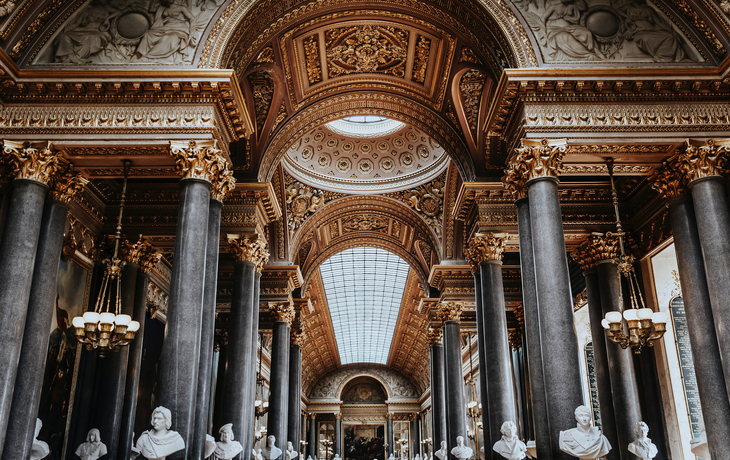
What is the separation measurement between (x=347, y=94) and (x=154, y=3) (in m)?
5.45

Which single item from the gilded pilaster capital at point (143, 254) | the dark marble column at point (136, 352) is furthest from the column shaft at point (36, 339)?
the dark marble column at point (136, 352)

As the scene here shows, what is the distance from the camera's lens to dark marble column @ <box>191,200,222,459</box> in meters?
8.86

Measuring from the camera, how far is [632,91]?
972 centimetres

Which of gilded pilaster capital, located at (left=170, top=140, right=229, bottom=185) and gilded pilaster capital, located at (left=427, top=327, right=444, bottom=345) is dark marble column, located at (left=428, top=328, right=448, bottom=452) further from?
gilded pilaster capital, located at (left=170, top=140, right=229, bottom=185)

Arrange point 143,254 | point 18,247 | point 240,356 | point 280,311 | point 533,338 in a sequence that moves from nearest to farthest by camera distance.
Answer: point 18,247, point 533,338, point 240,356, point 143,254, point 280,311

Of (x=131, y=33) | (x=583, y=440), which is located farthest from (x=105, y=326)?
(x=583, y=440)

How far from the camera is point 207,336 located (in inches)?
384

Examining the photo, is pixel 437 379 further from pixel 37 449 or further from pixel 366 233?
pixel 37 449

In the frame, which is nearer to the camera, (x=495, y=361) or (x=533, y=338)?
(x=533, y=338)

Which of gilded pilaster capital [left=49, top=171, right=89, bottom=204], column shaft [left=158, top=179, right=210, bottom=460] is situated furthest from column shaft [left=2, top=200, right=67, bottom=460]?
column shaft [left=158, top=179, right=210, bottom=460]

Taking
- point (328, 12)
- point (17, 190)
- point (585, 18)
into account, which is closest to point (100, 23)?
point (17, 190)

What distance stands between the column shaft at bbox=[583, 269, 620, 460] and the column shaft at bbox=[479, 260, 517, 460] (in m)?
1.94

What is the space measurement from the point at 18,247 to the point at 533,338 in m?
7.90

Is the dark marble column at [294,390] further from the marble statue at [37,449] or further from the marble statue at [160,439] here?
the marble statue at [160,439]
